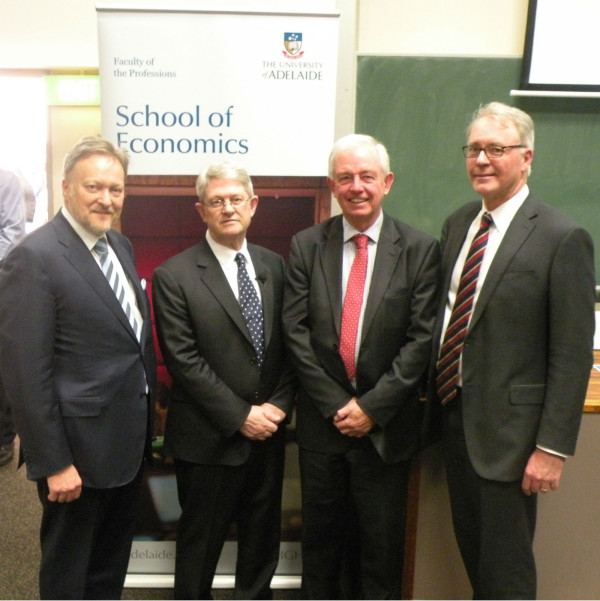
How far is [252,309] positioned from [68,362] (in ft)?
1.95

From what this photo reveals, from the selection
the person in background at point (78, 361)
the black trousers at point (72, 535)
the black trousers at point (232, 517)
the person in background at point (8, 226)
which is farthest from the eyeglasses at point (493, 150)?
the person in background at point (8, 226)

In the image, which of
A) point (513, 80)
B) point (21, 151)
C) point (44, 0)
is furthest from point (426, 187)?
point (21, 151)

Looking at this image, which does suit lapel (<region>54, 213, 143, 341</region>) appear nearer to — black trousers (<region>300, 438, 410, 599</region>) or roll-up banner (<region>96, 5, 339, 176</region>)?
roll-up banner (<region>96, 5, 339, 176</region>)

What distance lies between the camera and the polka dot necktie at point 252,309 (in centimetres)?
199

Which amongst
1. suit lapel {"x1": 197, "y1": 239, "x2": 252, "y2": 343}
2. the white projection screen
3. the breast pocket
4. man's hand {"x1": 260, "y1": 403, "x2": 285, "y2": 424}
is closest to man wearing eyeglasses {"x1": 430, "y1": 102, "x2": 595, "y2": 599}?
man's hand {"x1": 260, "y1": 403, "x2": 285, "y2": 424}

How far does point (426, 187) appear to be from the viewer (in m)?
2.60

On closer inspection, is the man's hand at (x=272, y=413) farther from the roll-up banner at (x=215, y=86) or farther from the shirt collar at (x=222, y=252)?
the roll-up banner at (x=215, y=86)

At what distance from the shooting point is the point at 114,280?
1823 millimetres

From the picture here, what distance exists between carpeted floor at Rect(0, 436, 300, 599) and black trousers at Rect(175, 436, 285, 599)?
35 cm

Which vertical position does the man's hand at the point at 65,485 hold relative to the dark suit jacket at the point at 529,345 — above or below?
below

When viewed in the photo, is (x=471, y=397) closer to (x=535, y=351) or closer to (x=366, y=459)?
(x=535, y=351)

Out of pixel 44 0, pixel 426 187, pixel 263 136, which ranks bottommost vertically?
pixel 426 187

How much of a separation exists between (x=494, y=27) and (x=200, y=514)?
2.24 m

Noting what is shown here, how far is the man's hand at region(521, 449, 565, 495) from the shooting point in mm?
1686
